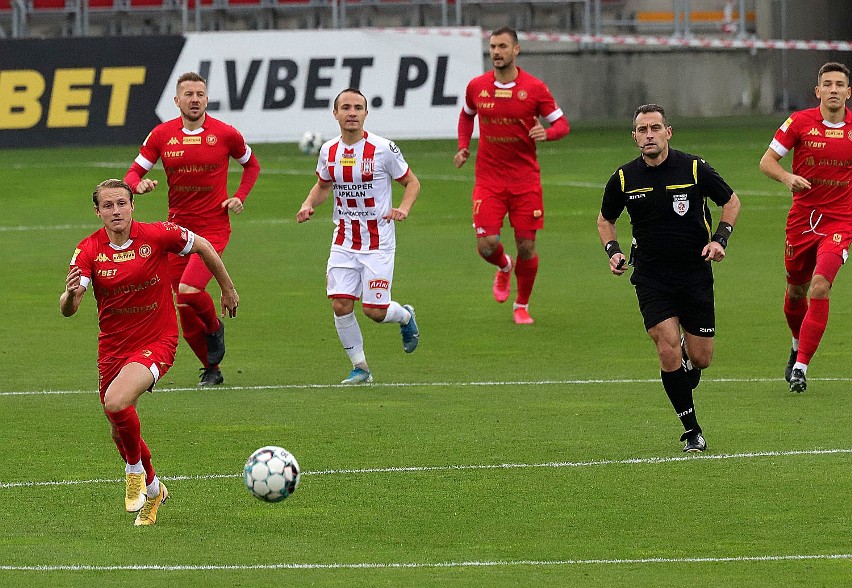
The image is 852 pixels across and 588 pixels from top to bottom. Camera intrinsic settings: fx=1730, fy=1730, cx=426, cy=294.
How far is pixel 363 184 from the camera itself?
1287cm

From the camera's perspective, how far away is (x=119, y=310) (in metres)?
8.95

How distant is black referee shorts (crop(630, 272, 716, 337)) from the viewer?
33.2ft

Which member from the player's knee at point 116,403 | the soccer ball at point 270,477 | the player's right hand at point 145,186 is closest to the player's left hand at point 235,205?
the player's right hand at point 145,186

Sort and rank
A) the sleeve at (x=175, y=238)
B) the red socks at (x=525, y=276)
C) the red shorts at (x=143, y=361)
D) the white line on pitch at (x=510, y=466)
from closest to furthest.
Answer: the red shorts at (x=143, y=361) → the sleeve at (x=175, y=238) → the white line on pitch at (x=510, y=466) → the red socks at (x=525, y=276)

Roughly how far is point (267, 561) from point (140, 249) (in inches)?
80.2

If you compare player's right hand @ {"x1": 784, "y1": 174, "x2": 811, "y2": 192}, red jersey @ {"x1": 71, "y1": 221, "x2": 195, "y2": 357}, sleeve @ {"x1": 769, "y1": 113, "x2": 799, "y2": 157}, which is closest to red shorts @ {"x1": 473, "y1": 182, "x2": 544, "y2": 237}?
sleeve @ {"x1": 769, "y1": 113, "x2": 799, "y2": 157}

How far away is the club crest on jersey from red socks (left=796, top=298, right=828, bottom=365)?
7.85ft

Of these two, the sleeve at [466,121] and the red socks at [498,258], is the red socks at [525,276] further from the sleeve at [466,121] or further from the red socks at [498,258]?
the sleeve at [466,121]

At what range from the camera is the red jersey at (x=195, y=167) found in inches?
522

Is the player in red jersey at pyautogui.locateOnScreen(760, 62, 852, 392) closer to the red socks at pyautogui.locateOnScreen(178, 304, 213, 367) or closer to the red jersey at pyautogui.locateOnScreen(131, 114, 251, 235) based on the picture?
the red jersey at pyautogui.locateOnScreen(131, 114, 251, 235)

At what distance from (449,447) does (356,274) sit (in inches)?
113

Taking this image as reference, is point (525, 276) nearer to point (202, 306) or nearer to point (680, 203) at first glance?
point (202, 306)

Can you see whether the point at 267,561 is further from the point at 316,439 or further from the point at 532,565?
the point at 316,439

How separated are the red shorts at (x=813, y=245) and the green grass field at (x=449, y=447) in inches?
32.9
